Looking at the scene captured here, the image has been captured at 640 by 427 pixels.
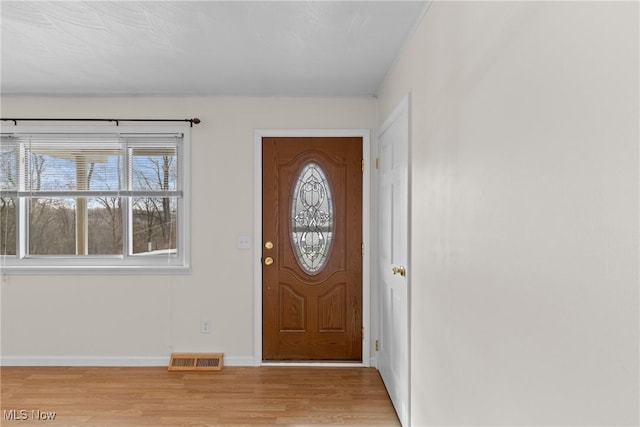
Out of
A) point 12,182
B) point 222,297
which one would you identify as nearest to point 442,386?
point 222,297

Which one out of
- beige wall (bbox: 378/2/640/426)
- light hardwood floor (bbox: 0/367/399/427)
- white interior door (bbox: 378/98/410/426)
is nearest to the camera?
beige wall (bbox: 378/2/640/426)

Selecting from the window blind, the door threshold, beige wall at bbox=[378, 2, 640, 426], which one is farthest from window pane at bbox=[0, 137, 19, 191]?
beige wall at bbox=[378, 2, 640, 426]

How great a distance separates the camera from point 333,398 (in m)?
3.15

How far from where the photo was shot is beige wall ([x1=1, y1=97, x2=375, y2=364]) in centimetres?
380

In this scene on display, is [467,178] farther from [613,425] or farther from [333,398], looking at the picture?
[333,398]

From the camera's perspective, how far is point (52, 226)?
3.88 meters

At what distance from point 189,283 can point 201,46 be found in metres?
2.03

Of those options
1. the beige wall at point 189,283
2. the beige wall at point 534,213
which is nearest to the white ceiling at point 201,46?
the beige wall at point 189,283

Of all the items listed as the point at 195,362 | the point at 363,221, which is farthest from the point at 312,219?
the point at 195,362

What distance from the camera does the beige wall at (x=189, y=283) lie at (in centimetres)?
380

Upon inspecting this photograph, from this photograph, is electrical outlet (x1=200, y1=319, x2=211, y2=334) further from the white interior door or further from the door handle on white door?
the door handle on white door

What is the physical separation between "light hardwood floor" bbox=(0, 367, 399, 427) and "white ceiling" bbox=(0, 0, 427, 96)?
2.30 metres

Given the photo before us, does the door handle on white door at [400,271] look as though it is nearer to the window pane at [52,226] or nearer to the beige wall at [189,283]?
the beige wall at [189,283]

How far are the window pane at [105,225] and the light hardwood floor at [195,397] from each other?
1013 millimetres
